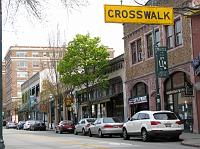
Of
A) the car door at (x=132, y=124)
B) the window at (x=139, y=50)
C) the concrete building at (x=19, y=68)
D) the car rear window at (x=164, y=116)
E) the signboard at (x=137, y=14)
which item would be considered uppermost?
the concrete building at (x=19, y=68)

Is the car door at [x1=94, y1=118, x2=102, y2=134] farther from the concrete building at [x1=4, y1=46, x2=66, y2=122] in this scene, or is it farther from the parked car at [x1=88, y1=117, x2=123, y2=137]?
the concrete building at [x1=4, y1=46, x2=66, y2=122]

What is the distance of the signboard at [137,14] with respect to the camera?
17.4 metres

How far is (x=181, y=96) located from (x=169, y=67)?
8.01 feet

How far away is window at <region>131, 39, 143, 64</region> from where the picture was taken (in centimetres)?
3715

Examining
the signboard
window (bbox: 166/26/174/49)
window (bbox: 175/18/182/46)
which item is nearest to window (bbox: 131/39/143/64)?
window (bbox: 166/26/174/49)

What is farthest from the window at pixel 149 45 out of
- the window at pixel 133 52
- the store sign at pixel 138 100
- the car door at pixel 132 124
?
the car door at pixel 132 124

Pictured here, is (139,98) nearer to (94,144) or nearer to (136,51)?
(136,51)

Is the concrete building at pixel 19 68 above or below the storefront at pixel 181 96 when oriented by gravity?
above

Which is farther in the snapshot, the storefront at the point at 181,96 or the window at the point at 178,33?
the window at the point at 178,33

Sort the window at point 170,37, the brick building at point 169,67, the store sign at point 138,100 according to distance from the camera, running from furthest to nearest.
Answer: the store sign at point 138,100, the window at point 170,37, the brick building at point 169,67

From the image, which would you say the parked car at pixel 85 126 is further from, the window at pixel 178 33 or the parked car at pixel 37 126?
the parked car at pixel 37 126

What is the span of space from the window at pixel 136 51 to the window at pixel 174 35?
4.92m

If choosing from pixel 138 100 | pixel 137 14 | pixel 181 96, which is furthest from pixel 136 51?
pixel 137 14

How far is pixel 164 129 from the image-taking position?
2247cm
